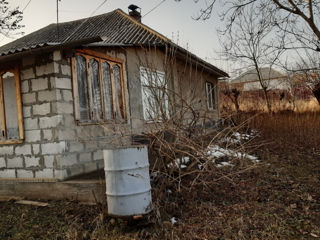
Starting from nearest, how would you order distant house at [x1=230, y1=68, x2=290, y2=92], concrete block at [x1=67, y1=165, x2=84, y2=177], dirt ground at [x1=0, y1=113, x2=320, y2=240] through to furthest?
dirt ground at [x1=0, y1=113, x2=320, y2=240]
concrete block at [x1=67, y1=165, x2=84, y2=177]
distant house at [x1=230, y1=68, x2=290, y2=92]

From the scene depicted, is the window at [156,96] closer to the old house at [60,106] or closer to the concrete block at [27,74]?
the old house at [60,106]

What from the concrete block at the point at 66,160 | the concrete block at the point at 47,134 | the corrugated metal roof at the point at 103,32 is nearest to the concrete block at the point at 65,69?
the concrete block at the point at 47,134

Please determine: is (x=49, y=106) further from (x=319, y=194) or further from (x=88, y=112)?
(x=319, y=194)

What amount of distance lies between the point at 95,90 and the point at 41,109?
1176mm

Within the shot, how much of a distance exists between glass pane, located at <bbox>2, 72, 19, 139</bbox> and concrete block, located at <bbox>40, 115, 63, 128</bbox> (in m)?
0.79

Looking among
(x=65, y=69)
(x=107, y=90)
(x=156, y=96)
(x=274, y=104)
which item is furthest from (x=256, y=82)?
(x=65, y=69)

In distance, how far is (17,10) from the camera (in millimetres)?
9672

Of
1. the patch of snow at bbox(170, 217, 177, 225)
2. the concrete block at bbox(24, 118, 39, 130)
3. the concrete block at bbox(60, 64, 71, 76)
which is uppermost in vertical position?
the concrete block at bbox(60, 64, 71, 76)

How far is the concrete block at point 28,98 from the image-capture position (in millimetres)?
5016

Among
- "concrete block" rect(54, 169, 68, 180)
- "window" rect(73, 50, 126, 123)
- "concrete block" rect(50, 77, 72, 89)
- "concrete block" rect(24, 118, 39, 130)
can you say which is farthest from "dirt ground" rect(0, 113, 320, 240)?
"concrete block" rect(50, 77, 72, 89)

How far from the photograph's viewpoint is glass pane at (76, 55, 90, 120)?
523 cm

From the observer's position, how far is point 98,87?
5.68 meters

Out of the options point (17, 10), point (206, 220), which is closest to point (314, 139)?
point (206, 220)

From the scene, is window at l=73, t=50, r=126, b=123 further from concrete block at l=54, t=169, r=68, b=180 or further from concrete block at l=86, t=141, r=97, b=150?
concrete block at l=54, t=169, r=68, b=180
